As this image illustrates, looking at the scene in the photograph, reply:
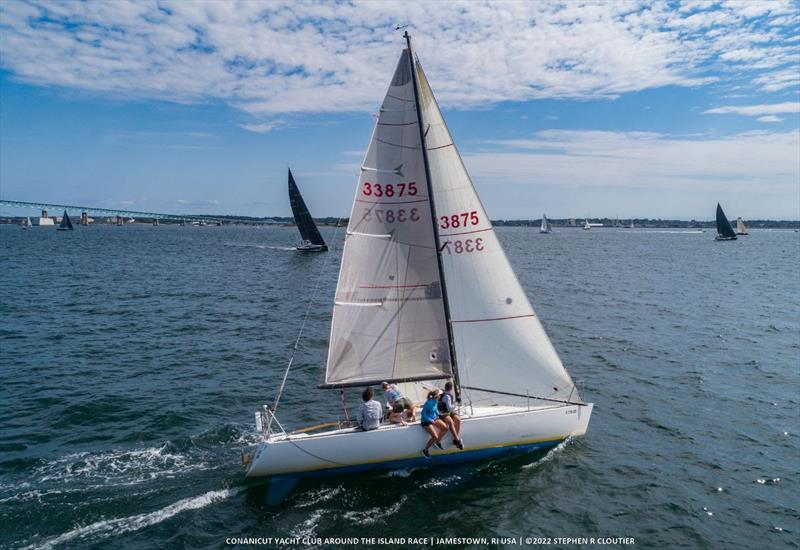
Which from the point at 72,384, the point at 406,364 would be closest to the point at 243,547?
the point at 406,364

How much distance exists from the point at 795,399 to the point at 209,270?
53770 mm

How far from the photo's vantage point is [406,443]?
44.4 ft

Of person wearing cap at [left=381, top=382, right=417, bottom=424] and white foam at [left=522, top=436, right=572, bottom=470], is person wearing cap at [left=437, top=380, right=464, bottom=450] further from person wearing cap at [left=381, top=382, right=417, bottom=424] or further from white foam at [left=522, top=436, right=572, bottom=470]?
white foam at [left=522, top=436, right=572, bottom=470]

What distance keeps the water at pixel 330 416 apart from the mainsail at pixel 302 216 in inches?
1579

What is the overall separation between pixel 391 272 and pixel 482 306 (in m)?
2.68

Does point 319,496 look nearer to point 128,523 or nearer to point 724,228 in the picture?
point 128,523

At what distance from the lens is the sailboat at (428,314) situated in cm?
1384

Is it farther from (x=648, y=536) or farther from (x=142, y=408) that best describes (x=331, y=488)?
(x=142, y=408)

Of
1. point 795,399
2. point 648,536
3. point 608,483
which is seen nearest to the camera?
point 648,536

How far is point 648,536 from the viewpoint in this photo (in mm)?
12039

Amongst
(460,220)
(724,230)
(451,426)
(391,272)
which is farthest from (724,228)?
(451,426)

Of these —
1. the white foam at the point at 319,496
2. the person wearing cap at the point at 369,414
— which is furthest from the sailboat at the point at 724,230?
the white foam at the point at 319,496

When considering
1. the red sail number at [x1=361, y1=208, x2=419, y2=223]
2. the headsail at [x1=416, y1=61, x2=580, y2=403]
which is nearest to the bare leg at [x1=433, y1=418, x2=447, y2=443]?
the headsail at [x1=416, y1=61, x2=580, y2=403]

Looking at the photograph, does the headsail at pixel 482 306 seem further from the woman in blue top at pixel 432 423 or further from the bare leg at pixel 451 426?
the woman in blue top at pixel 432 423
